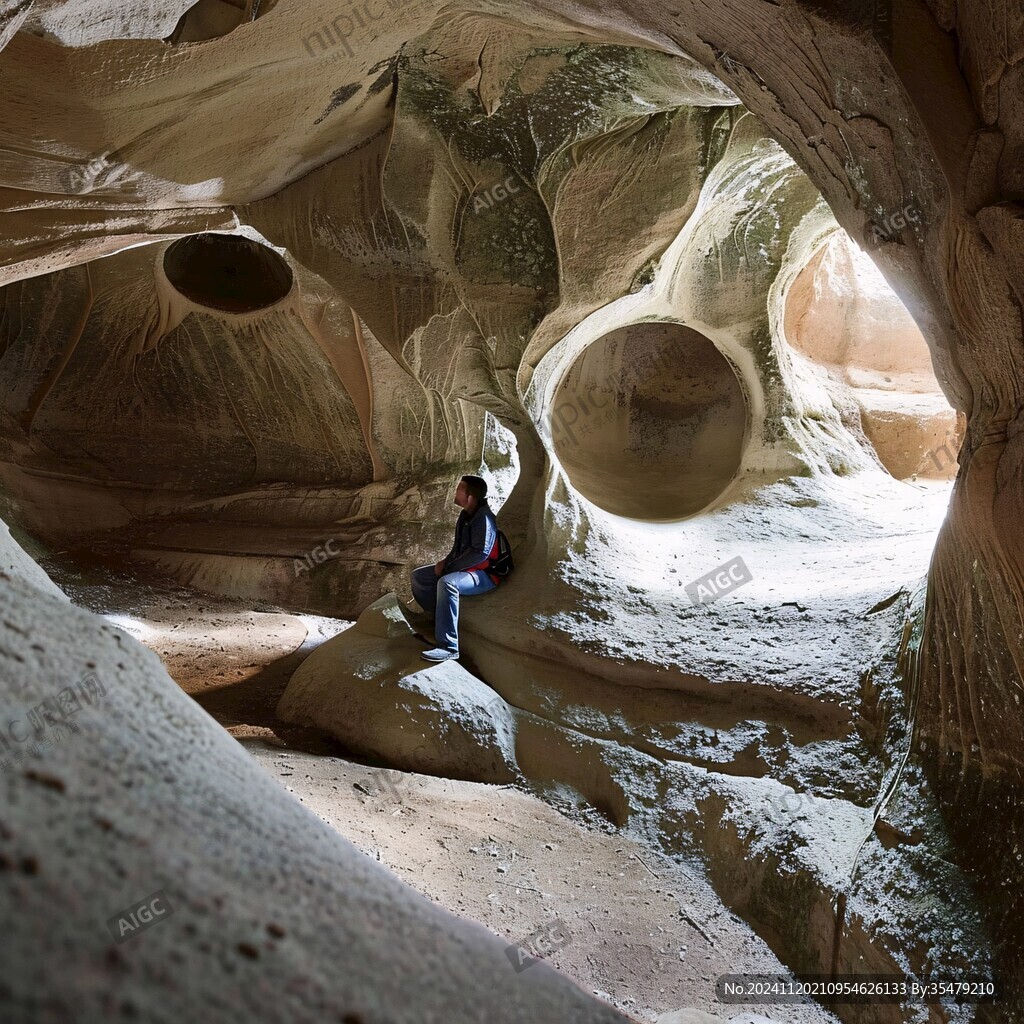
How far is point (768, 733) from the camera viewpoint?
4.08m

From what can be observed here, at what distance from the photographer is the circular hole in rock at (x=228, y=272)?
865cm

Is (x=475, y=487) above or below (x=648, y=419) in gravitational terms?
below

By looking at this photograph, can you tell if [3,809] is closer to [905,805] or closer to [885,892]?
[885,892]

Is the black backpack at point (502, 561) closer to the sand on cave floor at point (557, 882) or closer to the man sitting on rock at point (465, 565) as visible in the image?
the man sitting on rock at point (465, 565)

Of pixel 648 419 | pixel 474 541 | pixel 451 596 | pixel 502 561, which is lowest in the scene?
pixel 451 596

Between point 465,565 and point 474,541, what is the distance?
0.54ft

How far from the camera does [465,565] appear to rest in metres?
5.32

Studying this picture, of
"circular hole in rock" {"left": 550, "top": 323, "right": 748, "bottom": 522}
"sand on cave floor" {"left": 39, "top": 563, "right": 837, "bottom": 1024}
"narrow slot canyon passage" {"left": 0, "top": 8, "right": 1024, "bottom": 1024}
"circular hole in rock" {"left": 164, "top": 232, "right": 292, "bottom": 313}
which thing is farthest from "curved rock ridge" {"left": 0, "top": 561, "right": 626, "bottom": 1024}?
"circular hole in rock" {"left": 164, "top": 232, "right": 292, "bottom": 313}

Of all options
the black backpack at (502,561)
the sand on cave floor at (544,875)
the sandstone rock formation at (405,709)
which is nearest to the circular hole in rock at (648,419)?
the black backpack at (502,561)

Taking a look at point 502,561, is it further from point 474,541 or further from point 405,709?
point 405,709

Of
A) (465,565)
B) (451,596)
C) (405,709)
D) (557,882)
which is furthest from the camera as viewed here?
(465,565)

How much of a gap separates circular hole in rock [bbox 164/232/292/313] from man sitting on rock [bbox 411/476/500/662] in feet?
14.3

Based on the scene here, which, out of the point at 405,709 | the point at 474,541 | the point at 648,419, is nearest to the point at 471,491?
the point at 474,541

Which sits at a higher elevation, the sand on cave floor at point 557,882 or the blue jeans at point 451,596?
the blue jeans at point 451,596
